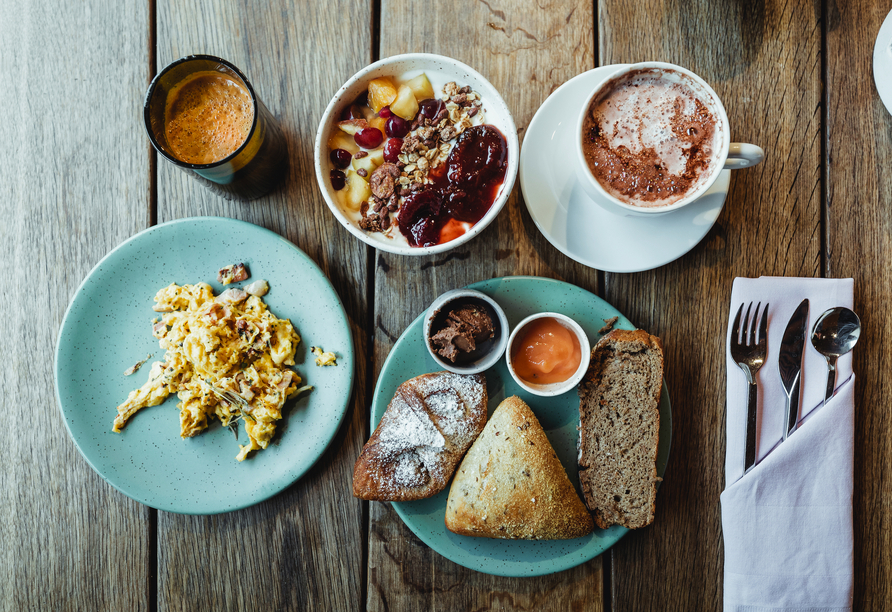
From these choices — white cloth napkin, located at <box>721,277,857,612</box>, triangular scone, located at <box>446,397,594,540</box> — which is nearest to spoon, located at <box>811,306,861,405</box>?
white cloth napkin, located at <box>721,277,857,612</box>

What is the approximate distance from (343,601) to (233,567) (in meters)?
0.37

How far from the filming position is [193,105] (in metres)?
1.52

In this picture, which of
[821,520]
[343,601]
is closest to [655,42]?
[821,520]

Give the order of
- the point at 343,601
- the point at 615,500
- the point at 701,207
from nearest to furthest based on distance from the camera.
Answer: the point at 701,207
the point at 615,500
the point at 343,601

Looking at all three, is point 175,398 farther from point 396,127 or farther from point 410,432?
point 396,127

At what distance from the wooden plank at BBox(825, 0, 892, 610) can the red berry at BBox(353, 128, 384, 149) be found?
1.41m

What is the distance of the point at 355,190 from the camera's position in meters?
1.47

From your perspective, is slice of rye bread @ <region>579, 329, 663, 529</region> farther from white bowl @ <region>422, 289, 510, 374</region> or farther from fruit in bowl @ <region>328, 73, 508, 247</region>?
fruit in bowl @ <region>328, 73, 508, 247</region>

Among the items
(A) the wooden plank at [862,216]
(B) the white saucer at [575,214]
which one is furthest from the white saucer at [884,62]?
(B) the white saucer at [575,214]

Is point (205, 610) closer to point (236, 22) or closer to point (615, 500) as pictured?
point (615, 500)

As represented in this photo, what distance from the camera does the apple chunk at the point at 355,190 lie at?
4.83ft

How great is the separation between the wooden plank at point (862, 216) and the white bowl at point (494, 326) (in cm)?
107

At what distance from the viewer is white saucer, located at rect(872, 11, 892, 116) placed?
1578 mm

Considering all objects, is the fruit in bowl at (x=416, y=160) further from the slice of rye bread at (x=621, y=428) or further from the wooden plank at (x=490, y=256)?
the slice of rye bread at (x=621, y=428)
